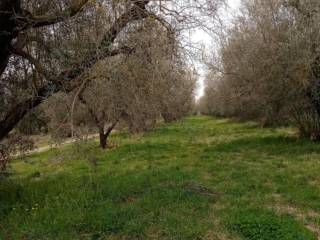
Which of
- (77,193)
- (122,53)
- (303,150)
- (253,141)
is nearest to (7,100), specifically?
(77,193)

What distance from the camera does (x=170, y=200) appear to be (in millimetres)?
10789

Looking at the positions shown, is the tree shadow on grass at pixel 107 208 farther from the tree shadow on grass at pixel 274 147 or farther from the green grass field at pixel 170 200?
the tree shadow on grass at pixel 274 147

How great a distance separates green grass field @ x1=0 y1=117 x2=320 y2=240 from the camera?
869cm

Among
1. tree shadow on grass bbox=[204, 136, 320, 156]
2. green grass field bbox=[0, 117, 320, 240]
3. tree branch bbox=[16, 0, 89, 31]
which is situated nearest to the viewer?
green grass field bbox=[0, 117, 320, 240]

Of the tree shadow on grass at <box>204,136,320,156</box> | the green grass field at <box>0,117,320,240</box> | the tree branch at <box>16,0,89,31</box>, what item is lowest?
the green grass field at <box>0,117,320,240</box>

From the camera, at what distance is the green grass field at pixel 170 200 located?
28.5 ft

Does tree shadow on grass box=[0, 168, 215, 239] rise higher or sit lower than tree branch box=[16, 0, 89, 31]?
lower

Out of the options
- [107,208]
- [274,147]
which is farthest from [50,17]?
[274,147]

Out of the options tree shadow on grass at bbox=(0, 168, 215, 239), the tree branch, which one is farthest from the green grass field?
the tree branch

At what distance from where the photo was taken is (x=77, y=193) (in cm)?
1208

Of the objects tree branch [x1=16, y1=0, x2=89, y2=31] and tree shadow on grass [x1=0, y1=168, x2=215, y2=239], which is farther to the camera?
tree branch [x1=16, y1=0, x2=89, y2=31]

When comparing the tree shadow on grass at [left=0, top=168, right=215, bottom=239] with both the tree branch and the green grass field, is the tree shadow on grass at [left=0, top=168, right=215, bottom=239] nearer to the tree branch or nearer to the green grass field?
the green grass field

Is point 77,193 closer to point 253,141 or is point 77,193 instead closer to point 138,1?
point 138,1

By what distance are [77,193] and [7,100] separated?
3.28 m
